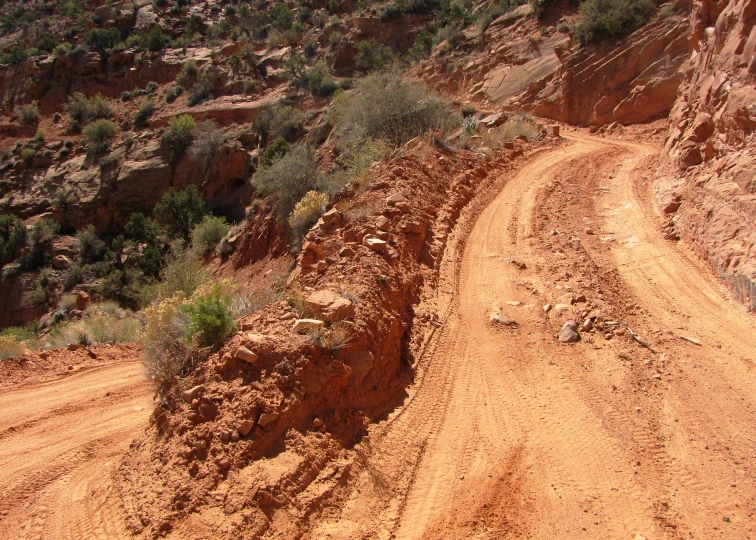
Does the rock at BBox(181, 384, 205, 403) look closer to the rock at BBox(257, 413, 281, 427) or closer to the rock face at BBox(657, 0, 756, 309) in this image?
the rock at BBox(257, 413, 281, 427)

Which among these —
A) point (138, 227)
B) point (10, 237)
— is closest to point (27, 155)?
point (10, 237)

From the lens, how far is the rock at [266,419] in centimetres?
454

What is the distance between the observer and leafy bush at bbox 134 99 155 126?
107 ft

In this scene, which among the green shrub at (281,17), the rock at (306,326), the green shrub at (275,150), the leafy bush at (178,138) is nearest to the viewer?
the rock at (306,326)

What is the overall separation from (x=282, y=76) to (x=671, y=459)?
109 feet

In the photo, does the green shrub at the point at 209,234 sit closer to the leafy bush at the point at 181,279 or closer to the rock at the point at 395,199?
the leafy bush at the point at 181,279

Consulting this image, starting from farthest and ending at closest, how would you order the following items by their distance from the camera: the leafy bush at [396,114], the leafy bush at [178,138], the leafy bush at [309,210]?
the leafy bush at [178,138] → the leafy bush at [396,114] → the leafy bush at [309,210]

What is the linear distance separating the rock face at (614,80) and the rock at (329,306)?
1613 centimetres

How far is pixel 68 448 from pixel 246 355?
248 centimetres

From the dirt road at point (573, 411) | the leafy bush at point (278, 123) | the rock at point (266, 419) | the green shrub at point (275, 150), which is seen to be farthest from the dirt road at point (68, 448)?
the leafy bush at point (278, 123)

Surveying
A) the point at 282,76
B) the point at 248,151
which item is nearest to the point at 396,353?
the point at 248,151

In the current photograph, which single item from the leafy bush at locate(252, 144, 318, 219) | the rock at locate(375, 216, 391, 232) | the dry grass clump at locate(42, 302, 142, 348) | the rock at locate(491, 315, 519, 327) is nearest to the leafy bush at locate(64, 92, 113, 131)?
the leafy bush at locate(252, 144, 318, 219)

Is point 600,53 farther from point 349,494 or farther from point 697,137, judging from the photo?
point 349,494

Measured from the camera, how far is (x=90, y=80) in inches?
1463
